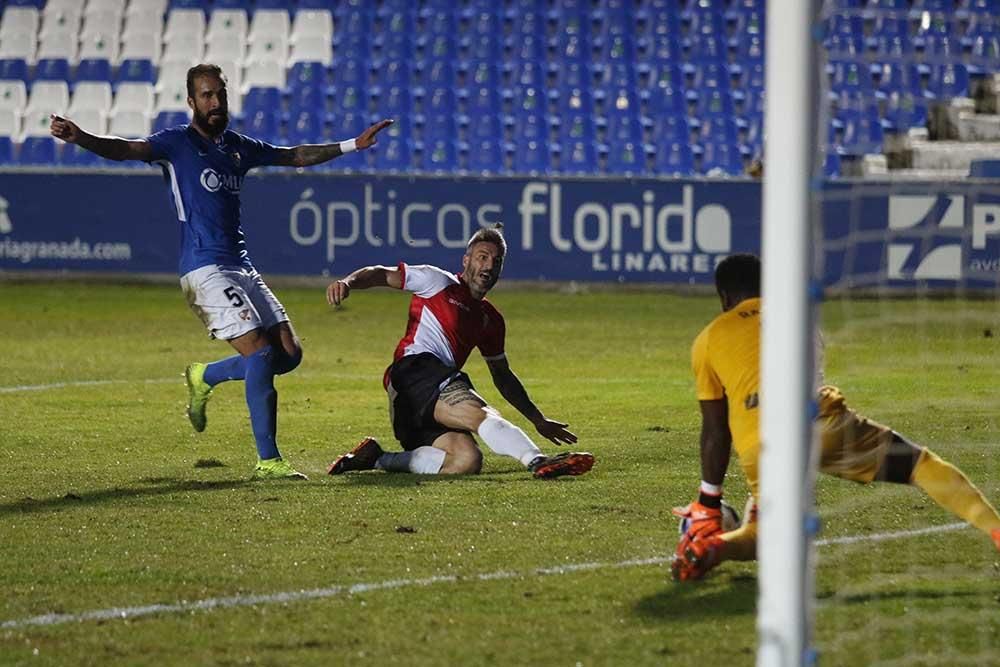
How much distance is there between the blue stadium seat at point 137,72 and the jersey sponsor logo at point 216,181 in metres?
15.8

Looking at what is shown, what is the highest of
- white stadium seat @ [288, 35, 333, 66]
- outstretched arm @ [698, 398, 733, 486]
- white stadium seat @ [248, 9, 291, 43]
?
white stadium seat @ [248, 9, 291, 43]

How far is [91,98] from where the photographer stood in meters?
23.3

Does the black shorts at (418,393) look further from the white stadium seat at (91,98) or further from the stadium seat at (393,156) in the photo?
the white stadium seat at (91,98)

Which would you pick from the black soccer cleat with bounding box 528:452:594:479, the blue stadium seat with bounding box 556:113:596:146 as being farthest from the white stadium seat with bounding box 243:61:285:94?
the black soccer cleat with bounding box 528:452:594:479

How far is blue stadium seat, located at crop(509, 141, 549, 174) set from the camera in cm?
2206

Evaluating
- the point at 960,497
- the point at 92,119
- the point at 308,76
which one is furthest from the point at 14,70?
the point at 960,497

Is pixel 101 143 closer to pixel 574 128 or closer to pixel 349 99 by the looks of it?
pixel 574 128

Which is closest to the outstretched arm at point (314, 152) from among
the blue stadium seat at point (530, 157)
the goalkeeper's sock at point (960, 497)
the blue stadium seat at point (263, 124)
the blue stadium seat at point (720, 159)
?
the goalkeeper's sock at point (960, 497)

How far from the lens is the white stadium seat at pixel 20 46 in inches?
942

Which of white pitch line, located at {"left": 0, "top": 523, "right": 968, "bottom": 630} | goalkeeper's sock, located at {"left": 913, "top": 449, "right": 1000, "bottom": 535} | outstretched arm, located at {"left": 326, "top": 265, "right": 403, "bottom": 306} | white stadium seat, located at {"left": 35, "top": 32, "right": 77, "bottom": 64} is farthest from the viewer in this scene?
white stadium seat, located at {"left": 35, "top": 32, "right": 77, "bottom": 64}

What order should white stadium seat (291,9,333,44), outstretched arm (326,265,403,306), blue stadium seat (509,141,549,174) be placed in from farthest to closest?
white stadium seat (291,9,333,44), blue stadium seat (509,141,549,174), outstretched arm (326,265,403,306)

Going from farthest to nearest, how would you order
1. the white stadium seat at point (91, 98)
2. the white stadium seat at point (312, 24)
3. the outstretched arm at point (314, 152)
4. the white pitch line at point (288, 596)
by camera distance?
the white stadium seat at point (312, 24) < the white stadium seat at point (91, 98) < the outstretched arm at point (314, 152) < the white pitch line at point (288, 596)

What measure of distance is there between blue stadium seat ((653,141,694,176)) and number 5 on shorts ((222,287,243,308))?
14.4 m

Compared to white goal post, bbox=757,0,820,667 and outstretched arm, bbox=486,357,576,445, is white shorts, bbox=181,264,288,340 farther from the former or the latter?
white goal post, bbox=757,0,820,667
